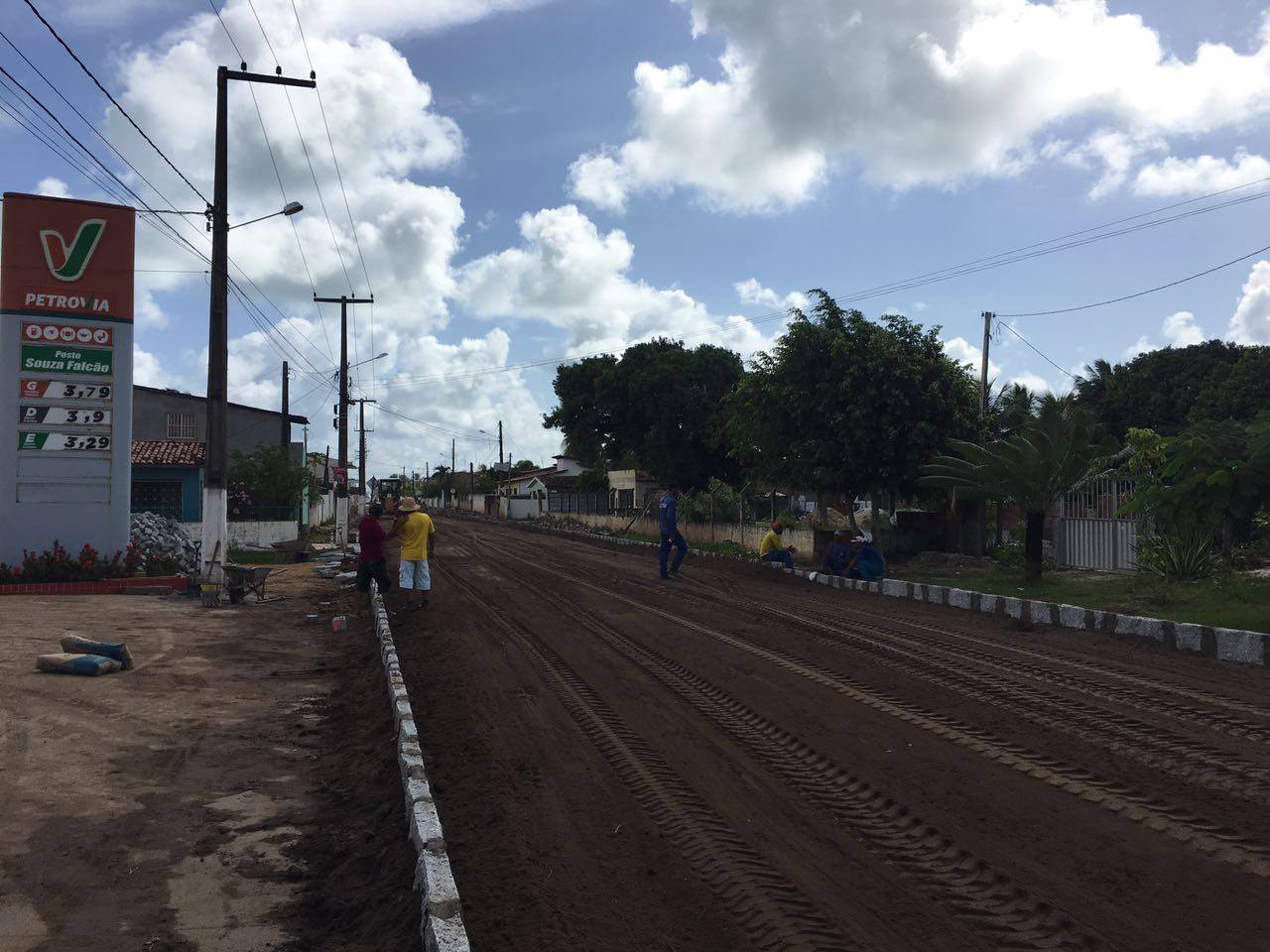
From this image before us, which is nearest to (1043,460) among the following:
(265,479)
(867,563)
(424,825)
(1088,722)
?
(867,563)

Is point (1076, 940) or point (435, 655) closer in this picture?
point (1076, 940)

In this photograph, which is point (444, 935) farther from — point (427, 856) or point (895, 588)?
point (895, 588)

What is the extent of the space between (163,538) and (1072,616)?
62.4 feet

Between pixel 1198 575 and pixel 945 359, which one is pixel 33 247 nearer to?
pixel 945 359

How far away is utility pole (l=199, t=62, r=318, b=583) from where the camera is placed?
1719cm

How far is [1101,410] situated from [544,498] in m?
39.2

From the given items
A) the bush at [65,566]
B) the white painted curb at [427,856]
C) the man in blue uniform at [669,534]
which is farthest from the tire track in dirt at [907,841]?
the bush at [65,566]

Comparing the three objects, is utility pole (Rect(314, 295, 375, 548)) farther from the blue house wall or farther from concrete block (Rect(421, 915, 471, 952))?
concrete block (Rect(421, 915, 471, 952))

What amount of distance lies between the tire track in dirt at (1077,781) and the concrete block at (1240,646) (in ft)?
15.2

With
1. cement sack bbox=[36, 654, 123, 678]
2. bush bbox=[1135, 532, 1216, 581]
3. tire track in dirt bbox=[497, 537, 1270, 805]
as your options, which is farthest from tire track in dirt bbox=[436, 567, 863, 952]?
bush bbox=[1135, 532, 1216, 581]

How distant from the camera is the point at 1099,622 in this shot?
1251cm

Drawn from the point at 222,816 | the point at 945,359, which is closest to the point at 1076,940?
the point at 222,816

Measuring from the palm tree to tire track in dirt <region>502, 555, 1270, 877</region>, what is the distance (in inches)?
345

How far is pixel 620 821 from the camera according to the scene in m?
5.18
